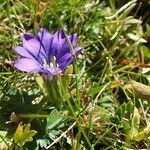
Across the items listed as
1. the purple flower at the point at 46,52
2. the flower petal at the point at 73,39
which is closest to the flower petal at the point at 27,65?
the purple flower at the point at 46,52

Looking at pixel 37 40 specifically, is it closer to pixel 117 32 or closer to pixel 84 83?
pixel 84 83

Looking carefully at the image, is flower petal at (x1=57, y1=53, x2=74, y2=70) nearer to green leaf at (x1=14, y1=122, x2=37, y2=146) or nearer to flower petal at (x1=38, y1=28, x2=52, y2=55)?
flower petal at (x1=38, y1=28, x2=52, y2=55)

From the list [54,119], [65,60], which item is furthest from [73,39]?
[54,119]

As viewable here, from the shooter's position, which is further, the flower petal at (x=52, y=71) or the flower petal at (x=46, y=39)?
the flower petal at (x=46, y=39)

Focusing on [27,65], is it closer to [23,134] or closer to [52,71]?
[52,71]

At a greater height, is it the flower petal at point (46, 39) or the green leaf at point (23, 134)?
the flower petal at point (46, 39)

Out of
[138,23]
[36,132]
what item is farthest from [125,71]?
[36,132]

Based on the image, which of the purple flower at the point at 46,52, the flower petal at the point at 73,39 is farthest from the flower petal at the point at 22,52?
the flower petal at the point at 73,39

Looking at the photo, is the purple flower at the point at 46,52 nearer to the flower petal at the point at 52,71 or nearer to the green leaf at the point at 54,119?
the flower petal at the point at 52,71

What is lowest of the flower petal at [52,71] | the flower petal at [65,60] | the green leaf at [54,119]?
the green leaf at [54,119]

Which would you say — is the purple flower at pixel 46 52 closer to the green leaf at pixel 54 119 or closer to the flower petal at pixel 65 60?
the flower petal at pixel 65 60
